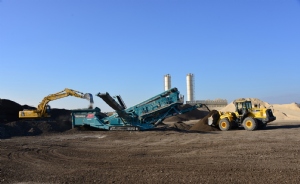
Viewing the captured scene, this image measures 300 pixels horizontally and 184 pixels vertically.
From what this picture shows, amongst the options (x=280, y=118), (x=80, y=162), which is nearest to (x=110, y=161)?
(x=80, y=162)

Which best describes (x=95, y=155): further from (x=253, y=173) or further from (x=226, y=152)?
(x=253, y=173)

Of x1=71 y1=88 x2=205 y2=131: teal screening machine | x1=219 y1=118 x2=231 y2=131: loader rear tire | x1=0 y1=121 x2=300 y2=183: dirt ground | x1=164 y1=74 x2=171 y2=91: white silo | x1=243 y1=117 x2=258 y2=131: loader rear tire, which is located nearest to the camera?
x1=0 y1=121 x2=300 y2=183: dirt ground

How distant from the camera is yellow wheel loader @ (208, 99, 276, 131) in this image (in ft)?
75.2

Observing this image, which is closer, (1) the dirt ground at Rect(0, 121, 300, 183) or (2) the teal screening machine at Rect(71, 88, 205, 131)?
(1) the dirt ground at Rect(0, 121, 300, 183)

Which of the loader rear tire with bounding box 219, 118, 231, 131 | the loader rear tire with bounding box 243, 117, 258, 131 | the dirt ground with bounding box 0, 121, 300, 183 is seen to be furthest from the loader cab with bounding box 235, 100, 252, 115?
the dirt ground with bounding box 0, 121, 300, 183

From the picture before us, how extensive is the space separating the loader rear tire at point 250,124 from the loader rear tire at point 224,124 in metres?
1.08

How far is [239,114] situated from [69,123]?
13344mm

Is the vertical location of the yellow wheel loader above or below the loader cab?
below

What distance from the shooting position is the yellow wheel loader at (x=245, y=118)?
2292cm

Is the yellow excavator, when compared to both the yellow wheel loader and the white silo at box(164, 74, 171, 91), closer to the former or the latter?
the yellow wheel loader

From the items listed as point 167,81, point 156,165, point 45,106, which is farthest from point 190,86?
point 156,165

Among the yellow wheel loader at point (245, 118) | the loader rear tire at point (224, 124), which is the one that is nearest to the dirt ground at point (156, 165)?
the yellow wheel loader at point (245, 118)

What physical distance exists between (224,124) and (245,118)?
58.8 inches

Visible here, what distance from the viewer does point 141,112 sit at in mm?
21625
